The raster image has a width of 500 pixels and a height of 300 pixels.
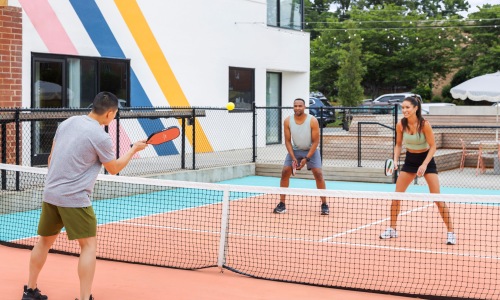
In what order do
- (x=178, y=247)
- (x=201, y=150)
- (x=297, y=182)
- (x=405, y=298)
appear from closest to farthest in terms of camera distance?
(x=405, y=298) → (x=178, y=247) → (x=297, y=182) → (x=201, y=150)

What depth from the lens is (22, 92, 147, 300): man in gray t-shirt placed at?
251 inches

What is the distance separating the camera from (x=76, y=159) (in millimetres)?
6359

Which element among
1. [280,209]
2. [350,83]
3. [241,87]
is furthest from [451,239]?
[350,83]

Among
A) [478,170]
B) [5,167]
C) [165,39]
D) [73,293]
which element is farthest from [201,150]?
[73,293]

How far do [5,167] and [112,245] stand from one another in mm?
1680

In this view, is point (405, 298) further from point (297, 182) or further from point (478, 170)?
point (478, 170)

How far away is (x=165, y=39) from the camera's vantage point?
1955 centimetres

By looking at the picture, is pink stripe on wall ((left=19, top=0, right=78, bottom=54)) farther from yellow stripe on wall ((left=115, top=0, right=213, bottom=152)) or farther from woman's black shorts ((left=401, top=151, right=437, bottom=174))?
woman's black shorts ((left=401, top=151, right=437, bottom=174))

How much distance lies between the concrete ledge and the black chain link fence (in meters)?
0.24

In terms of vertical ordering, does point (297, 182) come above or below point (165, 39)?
below

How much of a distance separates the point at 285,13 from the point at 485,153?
7836 mm

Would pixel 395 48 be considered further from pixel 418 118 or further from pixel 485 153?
pixel 418 118

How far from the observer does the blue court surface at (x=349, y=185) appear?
16234 mm

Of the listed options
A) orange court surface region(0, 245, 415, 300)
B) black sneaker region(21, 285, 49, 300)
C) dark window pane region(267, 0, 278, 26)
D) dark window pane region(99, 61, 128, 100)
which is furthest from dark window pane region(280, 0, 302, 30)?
black sneaker region(21, 285, 49, 300)
